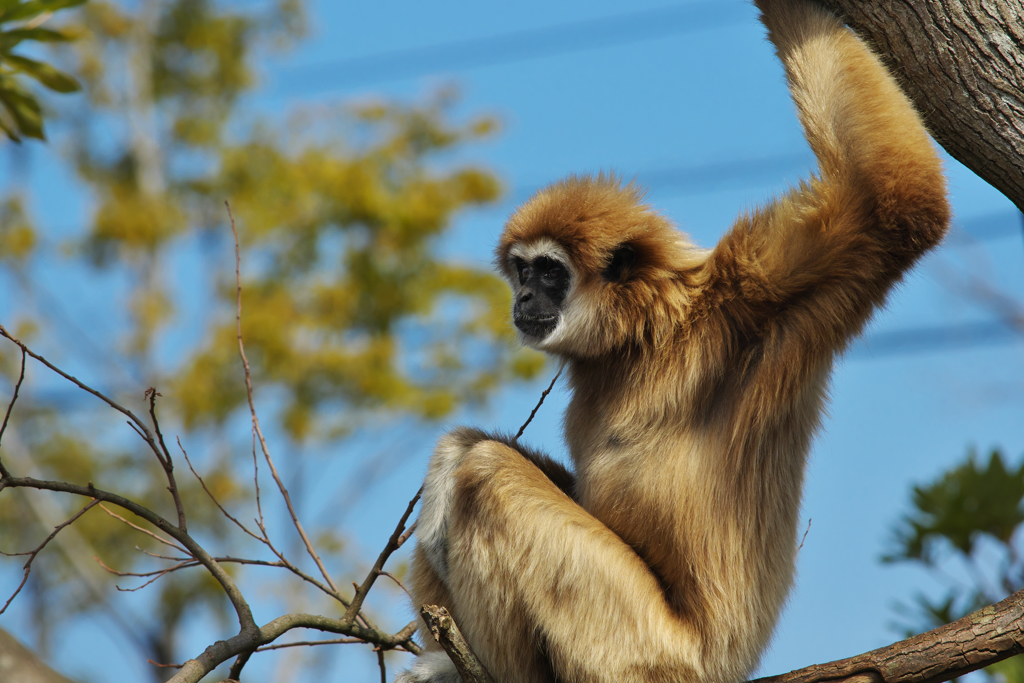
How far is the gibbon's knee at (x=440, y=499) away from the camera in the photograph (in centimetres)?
433

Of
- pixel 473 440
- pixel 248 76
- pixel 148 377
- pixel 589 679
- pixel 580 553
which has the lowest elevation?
pixel 589 679

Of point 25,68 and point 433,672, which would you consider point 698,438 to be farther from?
point 25,68

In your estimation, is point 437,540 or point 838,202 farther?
point 437,540

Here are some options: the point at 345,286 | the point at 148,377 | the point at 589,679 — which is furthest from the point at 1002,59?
the point at 148,377

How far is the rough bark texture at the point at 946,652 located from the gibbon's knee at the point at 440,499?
5.78 feet

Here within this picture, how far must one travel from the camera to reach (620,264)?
464 cm

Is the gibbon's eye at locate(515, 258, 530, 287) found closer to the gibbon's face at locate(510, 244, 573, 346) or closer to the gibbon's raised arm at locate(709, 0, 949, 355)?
the gibbon's face at locate(510, 244, 573, 346)

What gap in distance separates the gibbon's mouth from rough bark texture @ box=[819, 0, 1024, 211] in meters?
2.05

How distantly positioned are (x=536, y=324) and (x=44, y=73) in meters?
3.91

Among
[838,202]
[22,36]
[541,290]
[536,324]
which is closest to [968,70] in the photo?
[838,202]

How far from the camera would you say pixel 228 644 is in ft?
13.0

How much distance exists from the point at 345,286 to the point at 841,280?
16.1 meters

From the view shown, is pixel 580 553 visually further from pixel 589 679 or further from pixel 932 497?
pixel 932 497

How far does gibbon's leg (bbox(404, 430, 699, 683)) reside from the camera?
403 cm
